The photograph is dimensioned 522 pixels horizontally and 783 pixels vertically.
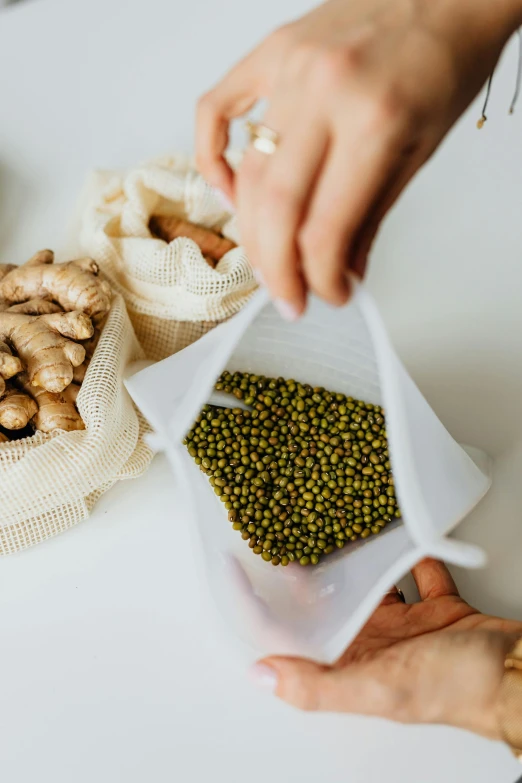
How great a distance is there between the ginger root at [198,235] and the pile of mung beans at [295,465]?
0.18 m

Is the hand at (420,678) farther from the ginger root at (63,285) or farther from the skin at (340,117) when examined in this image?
the ginger root at (63,285)

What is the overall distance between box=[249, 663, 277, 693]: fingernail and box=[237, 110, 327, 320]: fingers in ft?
1.12

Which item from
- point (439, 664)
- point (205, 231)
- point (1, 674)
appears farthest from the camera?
point (205, 231)

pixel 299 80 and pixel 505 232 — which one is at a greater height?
pixel 299 80

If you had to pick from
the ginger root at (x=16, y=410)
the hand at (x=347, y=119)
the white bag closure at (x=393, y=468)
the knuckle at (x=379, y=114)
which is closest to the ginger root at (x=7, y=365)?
the ginger root at (x=16, y=410)

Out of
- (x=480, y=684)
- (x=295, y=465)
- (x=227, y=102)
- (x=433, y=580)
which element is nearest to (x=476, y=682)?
(x=480, y=684)

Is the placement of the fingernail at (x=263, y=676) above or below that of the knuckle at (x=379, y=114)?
below

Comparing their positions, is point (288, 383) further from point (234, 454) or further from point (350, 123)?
point (350, 123)

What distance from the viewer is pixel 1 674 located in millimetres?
651

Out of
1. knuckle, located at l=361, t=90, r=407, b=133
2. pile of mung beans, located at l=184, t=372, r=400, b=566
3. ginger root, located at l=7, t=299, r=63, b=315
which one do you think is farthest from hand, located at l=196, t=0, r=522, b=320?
ginger root, located at l=7, t=299, r=63, b=315

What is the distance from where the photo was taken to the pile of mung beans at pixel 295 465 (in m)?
0.67

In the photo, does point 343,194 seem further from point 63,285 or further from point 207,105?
point 63,285

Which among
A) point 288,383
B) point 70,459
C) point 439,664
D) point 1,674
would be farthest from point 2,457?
point 439,664

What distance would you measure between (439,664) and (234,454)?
0.30 m
